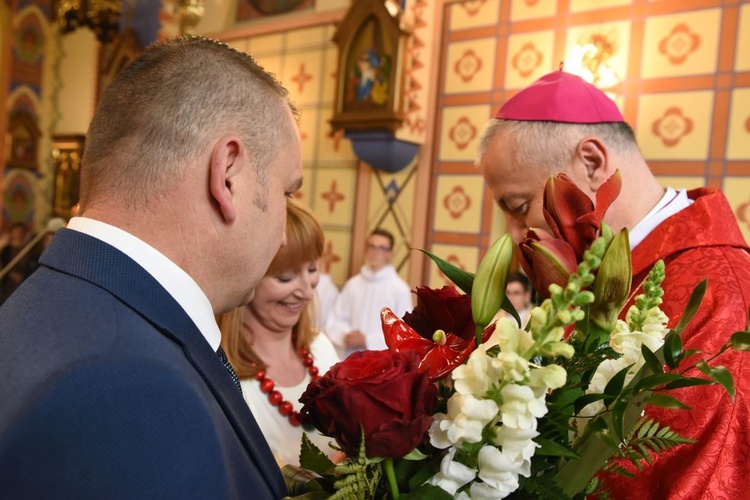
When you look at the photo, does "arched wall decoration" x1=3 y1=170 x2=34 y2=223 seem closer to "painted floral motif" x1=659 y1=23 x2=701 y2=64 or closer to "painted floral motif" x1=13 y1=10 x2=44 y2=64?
"painted floral motif" x1=13 y1=10 x2=44 y2=64

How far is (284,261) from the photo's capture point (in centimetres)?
263

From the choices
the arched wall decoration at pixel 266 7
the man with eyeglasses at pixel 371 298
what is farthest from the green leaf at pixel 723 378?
the arched wall decoration at pixel 266 7

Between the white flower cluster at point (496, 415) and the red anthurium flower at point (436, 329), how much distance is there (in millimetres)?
84

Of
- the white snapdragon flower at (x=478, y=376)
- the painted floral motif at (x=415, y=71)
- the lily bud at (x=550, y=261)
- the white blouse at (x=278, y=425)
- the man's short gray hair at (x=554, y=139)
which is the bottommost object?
the white blouse at (x=278, y=425)

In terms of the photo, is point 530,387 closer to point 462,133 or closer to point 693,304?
point 693,304

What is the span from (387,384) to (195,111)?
1.94 ft

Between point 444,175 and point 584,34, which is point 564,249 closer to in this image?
point 584,34

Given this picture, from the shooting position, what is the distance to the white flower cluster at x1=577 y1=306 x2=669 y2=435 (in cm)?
93

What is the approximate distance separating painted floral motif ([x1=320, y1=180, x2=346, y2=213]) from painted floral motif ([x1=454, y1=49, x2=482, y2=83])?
5.82 feet

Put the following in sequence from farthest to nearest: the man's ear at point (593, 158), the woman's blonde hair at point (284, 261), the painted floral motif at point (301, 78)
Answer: the painted floral motif at point (301, 78)
the woman's blonde hair at point (284, 261)
the man's ear at point (593, 158)

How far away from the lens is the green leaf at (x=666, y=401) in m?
0.81

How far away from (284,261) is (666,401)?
75.8 inches

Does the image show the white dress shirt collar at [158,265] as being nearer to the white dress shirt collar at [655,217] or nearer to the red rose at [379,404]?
the red rose at [379,404]

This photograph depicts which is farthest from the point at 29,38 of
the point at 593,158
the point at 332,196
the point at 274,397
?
the point at 593,158
